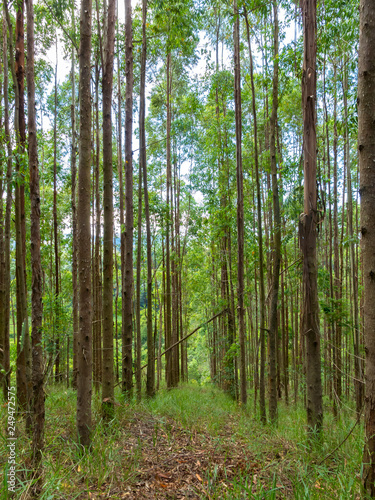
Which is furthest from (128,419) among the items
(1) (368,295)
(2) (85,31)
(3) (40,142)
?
(3) (40,142)

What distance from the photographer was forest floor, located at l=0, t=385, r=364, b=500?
2.64m

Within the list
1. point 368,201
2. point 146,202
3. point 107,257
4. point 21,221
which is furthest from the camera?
point 146,202

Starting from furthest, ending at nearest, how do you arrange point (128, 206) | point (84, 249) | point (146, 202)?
point (146, 202)
point (128, 206)
point (84, 249)

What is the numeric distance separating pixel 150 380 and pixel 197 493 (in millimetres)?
4421

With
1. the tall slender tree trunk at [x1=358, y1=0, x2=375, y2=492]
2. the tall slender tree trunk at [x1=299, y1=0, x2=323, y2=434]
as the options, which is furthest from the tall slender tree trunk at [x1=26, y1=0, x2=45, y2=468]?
the tall slender tree trunk at [x1=299, y1=0, x2=323, y2=434]

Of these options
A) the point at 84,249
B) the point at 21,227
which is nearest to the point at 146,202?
the point at 21,227

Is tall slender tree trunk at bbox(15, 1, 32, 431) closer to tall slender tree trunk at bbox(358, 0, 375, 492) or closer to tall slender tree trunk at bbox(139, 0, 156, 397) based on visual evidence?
tall slender tree trunk at bbox(139, 0, 156, 397)

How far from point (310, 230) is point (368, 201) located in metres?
1.57

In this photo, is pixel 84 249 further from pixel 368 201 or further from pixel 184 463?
pixel 368 201

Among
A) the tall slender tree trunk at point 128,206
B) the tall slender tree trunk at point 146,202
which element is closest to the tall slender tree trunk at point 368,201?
the tall slender tree trunk at point 128,206

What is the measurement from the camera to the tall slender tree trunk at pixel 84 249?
11.3 ft

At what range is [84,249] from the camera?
11.4ft

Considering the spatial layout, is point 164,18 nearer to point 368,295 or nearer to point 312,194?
point 312,194

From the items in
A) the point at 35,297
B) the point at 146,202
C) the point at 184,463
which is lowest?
the point at 184,463
